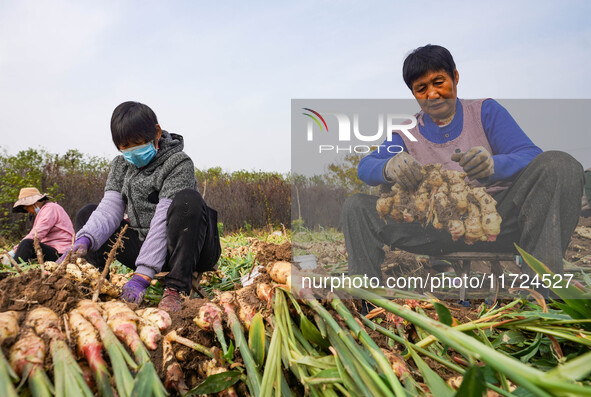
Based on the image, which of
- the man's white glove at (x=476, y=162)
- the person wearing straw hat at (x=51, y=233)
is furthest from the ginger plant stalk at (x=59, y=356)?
the person wearing straw hat at (x=51, y=233)

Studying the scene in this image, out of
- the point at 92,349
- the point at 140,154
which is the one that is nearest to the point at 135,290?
the point at 140,154

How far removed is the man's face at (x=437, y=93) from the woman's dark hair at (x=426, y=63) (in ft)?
0.06

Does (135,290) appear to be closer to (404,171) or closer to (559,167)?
(404,171)

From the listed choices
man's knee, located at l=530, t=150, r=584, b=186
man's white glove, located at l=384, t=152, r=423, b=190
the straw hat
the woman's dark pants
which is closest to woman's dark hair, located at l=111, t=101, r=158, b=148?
the woman's dark pants

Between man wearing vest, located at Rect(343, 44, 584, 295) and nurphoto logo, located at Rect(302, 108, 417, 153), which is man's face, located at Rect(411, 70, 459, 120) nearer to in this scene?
man wearing vest, located at Rect(343, 44, 584, 295)

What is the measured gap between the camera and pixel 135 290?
5.52 feet

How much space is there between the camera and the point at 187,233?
1.85 meters

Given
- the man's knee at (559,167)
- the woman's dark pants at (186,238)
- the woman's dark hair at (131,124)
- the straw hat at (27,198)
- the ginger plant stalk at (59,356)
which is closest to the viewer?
the ginger plant stalk at (59,356)

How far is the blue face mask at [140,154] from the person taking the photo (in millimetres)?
2053

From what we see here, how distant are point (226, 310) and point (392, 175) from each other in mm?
605

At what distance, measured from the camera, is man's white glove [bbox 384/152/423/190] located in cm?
119

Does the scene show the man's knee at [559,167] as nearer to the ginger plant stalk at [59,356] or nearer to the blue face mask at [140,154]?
the ginger plant stalk at [59,356]

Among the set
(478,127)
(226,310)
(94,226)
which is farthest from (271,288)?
(94,226)

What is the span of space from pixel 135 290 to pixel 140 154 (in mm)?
722
